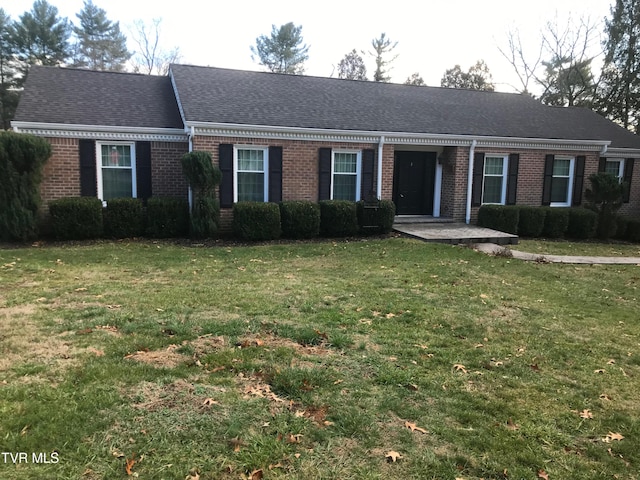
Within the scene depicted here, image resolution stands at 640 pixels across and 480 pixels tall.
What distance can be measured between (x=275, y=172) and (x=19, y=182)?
5777mm

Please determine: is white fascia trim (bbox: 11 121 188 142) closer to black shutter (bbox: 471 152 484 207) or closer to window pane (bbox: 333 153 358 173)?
window pane (bbox: 333 153 358 173)

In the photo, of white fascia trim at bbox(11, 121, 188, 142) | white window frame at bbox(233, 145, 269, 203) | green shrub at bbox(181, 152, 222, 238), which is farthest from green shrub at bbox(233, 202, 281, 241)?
white fascia trim at bbox(11, 121, 188, 142)

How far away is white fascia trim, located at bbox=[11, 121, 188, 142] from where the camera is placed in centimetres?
1097

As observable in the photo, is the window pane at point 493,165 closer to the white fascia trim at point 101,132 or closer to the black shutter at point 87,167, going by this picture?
the white fascia trim at point 101,132

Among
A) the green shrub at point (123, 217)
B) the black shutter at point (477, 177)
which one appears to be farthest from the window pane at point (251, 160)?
the black shutter at point (477, 177)

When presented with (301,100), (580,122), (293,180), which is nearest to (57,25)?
(301,100)

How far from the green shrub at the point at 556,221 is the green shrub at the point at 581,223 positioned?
0.22 metres

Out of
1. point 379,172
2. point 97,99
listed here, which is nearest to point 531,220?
point 379,172

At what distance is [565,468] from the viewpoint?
110 inches

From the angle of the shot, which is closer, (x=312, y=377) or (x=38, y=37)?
(x=312, y=377)

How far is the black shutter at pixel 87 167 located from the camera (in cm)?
1141

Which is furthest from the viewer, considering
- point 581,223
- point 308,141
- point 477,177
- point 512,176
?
point 512,176

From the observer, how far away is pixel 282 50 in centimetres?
3628

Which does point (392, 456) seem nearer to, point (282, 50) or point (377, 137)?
point (377, 137)
